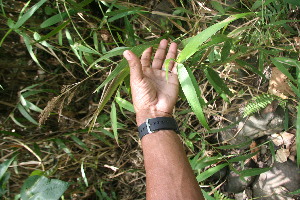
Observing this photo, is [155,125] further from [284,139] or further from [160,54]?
[284,139]

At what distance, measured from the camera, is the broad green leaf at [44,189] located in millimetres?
1239

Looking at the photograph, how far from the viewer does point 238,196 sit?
170 cm

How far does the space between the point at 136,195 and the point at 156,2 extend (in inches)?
53.7

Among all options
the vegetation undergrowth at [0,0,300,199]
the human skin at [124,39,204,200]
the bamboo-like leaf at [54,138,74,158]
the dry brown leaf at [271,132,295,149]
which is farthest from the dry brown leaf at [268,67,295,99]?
the bamboo-like leaf at [54,138,74,158]

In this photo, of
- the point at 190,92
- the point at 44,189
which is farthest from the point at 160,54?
the point at 44,189

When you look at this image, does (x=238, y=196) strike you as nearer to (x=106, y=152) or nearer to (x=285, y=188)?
(x=285, y=188)

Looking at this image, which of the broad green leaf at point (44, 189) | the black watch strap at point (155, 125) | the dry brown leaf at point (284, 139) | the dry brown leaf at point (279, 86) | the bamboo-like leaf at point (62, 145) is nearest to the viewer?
the black watch strap at point (155, 125)

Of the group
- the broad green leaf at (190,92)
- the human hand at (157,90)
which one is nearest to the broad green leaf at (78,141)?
the human hand at (157,90)

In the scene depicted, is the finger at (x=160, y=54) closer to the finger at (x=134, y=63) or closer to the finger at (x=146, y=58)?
the finger at (x=146, y=58)

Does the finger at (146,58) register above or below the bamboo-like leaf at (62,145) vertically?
above

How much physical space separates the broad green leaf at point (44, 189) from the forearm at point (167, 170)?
0.44 metres

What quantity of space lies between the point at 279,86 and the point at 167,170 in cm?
77

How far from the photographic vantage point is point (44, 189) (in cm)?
126

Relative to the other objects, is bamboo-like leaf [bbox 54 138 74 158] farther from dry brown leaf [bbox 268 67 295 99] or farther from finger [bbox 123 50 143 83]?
dry brown leaf [bbox 268 67 295 99]
